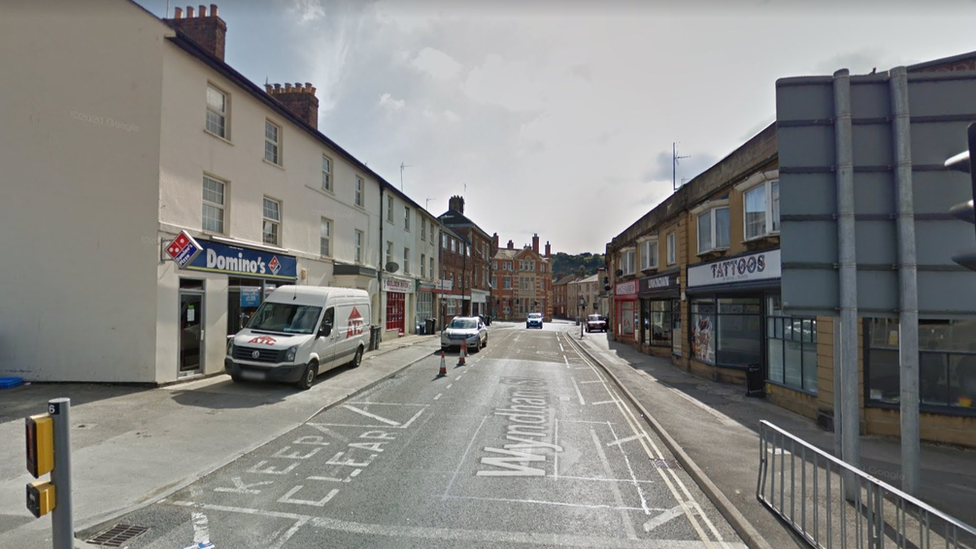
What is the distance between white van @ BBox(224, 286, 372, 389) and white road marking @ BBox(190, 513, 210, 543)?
19.7 feet

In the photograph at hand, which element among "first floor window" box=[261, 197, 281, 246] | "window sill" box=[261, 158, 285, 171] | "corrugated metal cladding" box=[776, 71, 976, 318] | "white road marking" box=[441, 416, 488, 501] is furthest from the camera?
"first floor window" box=[261, 197, 281, 246]

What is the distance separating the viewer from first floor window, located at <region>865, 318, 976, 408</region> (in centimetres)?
746

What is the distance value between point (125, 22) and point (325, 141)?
24.9ft

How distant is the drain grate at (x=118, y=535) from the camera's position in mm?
3953

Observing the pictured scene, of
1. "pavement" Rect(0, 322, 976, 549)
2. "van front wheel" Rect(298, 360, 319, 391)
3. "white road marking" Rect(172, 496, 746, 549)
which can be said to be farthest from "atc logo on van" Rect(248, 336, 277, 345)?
"white road marking" Rect(172, 496, 746, 549)

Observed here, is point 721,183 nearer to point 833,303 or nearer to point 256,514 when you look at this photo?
point 833,303

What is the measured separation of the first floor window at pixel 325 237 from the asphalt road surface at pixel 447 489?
34.5ft

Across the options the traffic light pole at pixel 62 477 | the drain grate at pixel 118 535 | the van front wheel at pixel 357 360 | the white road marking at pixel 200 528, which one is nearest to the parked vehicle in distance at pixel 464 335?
the van front wheel at pixel 357 360

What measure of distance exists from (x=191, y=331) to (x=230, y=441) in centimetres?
592

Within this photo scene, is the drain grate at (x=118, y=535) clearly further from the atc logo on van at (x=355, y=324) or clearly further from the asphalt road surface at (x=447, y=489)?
the atc logo on van at (x=355, y=324)

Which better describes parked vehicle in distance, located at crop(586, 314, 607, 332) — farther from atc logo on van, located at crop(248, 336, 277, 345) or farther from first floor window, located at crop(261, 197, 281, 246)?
atc logo on van, located at crop(248, 336, 277, 345)

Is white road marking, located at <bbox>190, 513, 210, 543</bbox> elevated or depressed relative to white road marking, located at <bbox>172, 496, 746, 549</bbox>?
elevated

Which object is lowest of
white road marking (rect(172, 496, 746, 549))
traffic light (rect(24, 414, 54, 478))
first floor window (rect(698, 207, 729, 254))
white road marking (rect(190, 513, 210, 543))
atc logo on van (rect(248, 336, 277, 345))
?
white road marking (rect(172, 496, 746, 549))

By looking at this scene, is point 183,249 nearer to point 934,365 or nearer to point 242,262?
point 242,262
